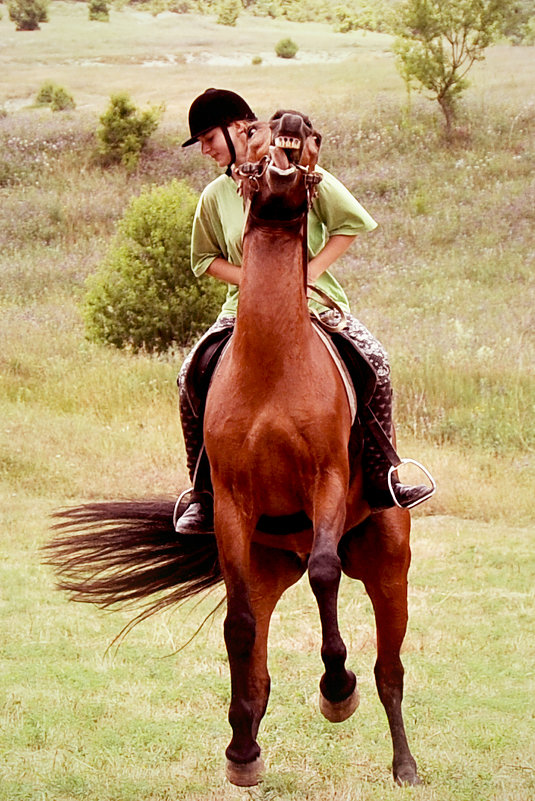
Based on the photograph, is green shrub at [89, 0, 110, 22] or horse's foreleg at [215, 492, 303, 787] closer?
horse's foreleg at [215, 492, 303, 787]

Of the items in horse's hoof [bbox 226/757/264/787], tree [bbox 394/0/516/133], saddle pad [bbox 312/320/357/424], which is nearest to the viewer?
horse's hoof [bbox 226/757/264/787]

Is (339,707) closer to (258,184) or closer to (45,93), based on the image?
(258,184)

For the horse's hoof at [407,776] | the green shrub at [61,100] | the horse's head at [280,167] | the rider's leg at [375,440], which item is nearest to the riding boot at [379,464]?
the rider's leg at [375,440]

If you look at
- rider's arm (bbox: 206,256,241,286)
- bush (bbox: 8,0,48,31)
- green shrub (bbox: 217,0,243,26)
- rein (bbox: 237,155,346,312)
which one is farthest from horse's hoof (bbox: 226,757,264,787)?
green shrub (bbox: 217,0,243,26)

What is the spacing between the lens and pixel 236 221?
4.55 metres

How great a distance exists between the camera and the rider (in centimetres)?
446

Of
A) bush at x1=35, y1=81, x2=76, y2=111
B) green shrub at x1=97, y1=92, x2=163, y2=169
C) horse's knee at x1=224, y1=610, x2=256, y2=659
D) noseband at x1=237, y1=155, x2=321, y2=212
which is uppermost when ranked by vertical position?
noseband at x1=237, y1=155, x2=321, y2=212

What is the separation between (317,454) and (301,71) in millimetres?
24601

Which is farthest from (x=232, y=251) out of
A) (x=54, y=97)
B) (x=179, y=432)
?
(x=54, y=97)

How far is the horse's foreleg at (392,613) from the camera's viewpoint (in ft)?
15.9

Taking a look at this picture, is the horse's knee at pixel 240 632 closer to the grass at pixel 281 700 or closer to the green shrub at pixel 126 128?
the grass at pixel 281 700

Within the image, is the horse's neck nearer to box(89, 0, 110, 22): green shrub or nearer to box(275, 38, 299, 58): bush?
box(89, 0, 110, 22): green shrub

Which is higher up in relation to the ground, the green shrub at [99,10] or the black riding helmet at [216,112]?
the black riding helmet at [216,112]

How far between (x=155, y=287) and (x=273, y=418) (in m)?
11.0
